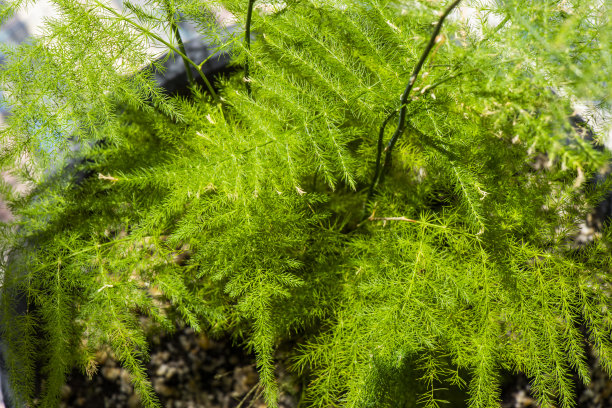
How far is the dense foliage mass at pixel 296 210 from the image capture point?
791 mm

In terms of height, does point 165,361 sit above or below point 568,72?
below

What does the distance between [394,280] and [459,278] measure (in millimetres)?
131

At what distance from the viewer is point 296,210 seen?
926 mm

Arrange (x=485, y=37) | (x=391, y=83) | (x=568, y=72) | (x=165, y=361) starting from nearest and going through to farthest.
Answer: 1. (x=568, y=72)
2. (x=485, y=37)
3. (x=391, y=83)
4. (x=165, y=361)

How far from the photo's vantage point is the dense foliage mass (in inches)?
31.1

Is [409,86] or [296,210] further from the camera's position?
[296,210]

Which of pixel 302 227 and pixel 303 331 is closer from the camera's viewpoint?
pixel 302 227

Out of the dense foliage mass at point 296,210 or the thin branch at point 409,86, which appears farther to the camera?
the dense foliage mass at point 296,210

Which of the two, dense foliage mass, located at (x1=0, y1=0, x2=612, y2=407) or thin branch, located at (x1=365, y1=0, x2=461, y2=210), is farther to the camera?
dense foliage mass, located at (x1=0, y1=0, x2=612, y2=407)

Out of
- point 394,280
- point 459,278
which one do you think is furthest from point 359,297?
point 459,278

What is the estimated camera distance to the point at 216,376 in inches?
42.2

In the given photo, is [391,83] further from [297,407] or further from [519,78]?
[297,407]

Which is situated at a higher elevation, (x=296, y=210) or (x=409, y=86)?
(x=409, y=86)

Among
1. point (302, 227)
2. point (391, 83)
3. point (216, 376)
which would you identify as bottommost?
point (216, 376)
